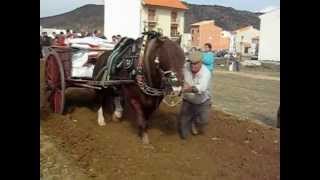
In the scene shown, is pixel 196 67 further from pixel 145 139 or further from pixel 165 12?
pixel 165 12

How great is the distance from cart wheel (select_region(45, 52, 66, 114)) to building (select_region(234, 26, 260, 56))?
165 feet

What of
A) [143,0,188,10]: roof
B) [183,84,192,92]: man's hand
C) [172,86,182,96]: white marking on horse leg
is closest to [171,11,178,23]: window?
[143,0,188,10]: roof

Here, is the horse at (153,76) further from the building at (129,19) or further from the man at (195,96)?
the building at (129,19)

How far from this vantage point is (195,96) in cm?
670

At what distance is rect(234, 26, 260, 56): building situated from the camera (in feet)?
199

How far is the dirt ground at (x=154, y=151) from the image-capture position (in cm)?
515

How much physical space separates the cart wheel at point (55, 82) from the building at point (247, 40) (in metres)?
50.3

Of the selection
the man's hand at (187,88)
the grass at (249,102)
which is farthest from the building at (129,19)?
the man's hand at (187,88)

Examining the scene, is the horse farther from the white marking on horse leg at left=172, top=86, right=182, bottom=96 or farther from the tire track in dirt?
the tire track in dirt
